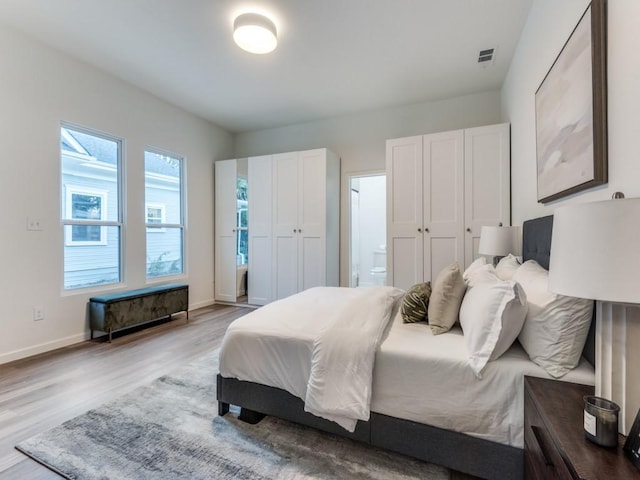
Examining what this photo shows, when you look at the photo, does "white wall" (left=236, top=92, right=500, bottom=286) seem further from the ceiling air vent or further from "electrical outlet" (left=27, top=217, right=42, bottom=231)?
"electrical outlet" (left=27, top=217, right=42, bottom=231)

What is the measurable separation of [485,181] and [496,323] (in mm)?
2490

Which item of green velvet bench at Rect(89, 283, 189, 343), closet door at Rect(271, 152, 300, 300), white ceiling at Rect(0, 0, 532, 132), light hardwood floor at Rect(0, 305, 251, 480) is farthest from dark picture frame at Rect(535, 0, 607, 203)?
green velvet bench at Rect(89, 283, 189, 343)

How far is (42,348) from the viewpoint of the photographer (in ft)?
9.60

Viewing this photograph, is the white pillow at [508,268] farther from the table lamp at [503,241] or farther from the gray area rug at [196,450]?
the gray area rug at [196,450]

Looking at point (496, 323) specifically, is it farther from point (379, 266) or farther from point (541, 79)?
point (379, 266)

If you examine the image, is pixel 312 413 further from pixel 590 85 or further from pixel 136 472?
pixel 590 85

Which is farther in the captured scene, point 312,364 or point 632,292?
point 312,364

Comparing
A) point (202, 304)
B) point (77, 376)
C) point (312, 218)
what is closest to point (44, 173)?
point (77, 376)

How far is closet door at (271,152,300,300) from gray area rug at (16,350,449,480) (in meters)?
2.56

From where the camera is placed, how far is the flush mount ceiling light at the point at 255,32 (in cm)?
244

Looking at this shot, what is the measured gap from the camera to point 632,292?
737mm

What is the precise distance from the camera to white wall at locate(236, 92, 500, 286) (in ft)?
12.8

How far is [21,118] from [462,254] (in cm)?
456

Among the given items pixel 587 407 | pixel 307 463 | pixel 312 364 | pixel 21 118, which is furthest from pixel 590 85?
pixel 21 118
